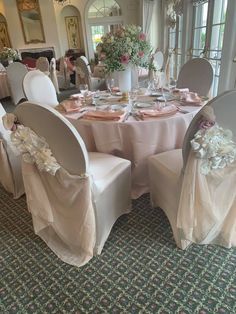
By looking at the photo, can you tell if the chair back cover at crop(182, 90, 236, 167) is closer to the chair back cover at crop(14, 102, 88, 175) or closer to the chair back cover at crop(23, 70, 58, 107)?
the chair back cover at crop(14, 102, 88, 175)

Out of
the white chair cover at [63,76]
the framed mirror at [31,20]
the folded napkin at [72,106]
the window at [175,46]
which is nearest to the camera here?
the folded napkin at [72,106]

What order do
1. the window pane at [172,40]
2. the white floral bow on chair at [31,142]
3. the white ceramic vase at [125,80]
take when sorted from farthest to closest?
the window pane at [172,40]
the white ceramic vase at [125,80]
the white floral bow on chair at [31,142]

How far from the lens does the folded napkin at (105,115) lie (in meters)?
1.66

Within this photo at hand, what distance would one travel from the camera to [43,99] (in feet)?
8.00


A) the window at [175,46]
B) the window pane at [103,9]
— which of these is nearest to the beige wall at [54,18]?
the window pane at [103,9]

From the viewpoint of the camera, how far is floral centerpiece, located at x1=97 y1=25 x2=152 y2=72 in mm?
1943

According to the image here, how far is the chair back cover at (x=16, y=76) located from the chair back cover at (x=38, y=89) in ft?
9.08

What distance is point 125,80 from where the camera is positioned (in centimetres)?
217

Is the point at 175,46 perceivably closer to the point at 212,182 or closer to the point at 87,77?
the point at 87,77

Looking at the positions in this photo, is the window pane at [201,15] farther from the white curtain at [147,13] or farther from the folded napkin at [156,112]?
the folded napkin at [156,112]

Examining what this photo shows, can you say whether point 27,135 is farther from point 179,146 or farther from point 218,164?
point 179,146

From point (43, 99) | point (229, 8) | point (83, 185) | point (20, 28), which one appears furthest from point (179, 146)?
point (20, 28)

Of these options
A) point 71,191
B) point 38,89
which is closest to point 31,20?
point 38,89

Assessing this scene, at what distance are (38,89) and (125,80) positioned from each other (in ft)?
2.99
